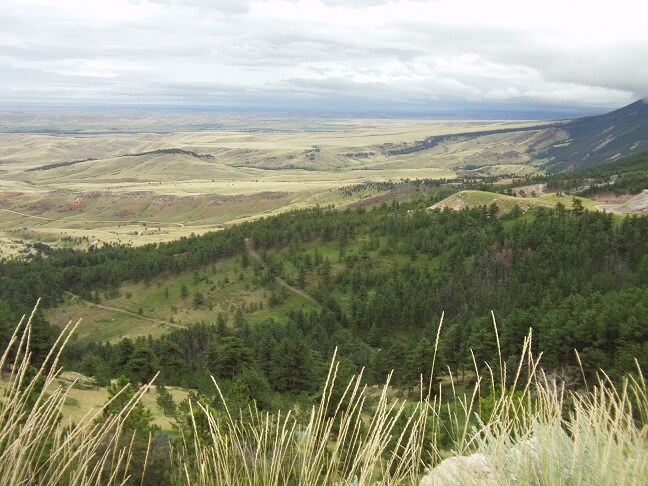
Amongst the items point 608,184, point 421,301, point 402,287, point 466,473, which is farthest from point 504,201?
point 466,473

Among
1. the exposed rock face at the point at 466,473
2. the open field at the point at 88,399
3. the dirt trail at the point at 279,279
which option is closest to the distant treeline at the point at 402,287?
the dirt trail at the point at 279,279

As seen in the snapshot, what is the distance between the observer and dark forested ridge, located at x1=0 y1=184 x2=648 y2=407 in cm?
5494

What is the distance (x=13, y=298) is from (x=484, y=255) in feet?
409

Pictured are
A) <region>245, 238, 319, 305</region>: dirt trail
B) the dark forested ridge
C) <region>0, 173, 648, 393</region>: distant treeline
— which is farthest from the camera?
<region>245, 238, 319, 305</region>: dirt trail

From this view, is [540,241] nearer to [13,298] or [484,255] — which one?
[484,255]

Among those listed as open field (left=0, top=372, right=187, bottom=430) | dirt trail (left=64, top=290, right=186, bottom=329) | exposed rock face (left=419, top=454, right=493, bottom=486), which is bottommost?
dirt trail (left=64, top=290, right=186, bottom=329)

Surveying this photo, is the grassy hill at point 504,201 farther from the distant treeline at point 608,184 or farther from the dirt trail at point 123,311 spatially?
the dirt trail at point 123,311

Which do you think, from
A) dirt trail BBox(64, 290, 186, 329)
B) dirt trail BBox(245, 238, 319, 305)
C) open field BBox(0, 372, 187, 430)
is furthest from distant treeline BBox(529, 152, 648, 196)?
open field BBox(0, 372, 187, 430)

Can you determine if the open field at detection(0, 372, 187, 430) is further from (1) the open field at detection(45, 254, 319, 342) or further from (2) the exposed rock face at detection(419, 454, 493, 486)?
(1) the open field at detection(45, 254, 319, 342)

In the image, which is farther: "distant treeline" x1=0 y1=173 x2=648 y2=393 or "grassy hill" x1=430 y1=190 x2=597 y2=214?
"grassy hill" x1=430 y1=190 x2=597 y2=214

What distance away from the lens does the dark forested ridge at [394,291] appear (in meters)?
54.9

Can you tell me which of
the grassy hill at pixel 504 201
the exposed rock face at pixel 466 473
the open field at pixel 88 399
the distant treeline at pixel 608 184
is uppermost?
the exposed rock face at pixel 466 473

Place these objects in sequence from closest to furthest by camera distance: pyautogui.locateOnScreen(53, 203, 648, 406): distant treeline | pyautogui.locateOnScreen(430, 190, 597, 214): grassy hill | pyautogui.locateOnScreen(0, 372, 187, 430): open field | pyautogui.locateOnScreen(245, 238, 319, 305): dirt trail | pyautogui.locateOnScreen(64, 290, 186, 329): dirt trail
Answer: pyautogui.locateOnScreen(0, 372, 187, 430): open field → pyautogui.locateOnScreen(53, 203, 648, 406): distant treeline → pyautogui.locateOnScreen(64, 290, 186, 329): dirt trail → pyautogui.locateOnScreen(245, 238, 319, 305): dirt trail → pyautogui.locateOnScreen(430, 190, 597, 214): grassy hill

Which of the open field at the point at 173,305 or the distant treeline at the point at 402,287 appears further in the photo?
the open field at the point at 173,305
